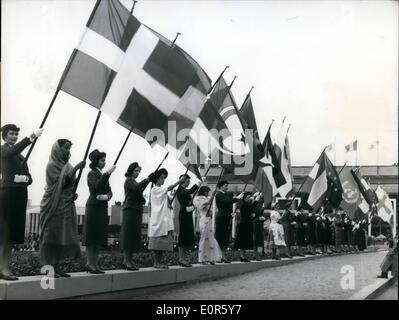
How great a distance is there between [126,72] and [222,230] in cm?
454

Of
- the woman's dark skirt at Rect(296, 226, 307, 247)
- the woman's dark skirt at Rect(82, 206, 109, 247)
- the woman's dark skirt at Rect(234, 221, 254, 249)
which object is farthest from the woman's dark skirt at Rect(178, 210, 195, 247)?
the woman's dark skirt at Rect(296, 226, 307, 247)

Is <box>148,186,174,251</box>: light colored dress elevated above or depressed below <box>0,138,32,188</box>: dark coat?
below

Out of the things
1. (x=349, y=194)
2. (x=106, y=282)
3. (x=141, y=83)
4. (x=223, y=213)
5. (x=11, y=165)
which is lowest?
(x=106, y=282)

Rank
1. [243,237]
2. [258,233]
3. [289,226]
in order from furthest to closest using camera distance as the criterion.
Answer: [289,226]
[258,233]
[243,237]

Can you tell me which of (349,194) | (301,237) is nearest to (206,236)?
(301,237)

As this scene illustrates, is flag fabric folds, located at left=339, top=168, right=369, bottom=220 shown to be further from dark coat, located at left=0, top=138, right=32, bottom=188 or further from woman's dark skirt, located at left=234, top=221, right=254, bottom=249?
dark coat, located at left=0, top=138, right=32, bottom=188

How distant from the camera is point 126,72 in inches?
336

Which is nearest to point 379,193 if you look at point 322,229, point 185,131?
point 322,229

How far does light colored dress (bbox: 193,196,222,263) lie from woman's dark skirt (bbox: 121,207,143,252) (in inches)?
94.5

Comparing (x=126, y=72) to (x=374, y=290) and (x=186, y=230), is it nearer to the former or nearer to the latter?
(x=186, y=230)

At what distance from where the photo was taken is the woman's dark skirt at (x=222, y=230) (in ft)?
39.2

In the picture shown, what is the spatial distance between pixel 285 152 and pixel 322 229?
4.62 m

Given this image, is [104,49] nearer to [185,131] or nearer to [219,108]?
[185,131]

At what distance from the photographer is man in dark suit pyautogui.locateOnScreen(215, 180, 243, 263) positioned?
1174 cm
